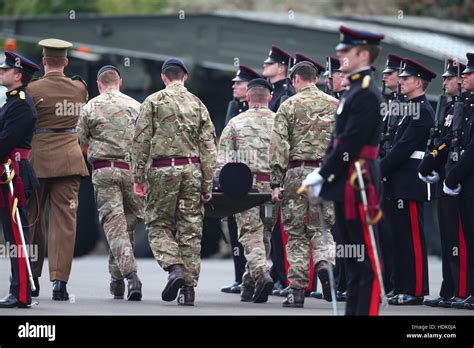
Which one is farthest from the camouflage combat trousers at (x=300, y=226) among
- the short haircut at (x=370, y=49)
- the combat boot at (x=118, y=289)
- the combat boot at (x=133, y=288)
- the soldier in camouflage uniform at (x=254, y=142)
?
the short haircut at (x=370, y=49)

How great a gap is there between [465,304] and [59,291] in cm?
396

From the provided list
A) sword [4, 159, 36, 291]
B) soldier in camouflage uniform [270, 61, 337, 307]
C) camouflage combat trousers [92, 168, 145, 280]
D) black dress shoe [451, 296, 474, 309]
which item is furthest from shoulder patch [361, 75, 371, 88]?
camouflage combat trousers [92, 168, 145, 280]

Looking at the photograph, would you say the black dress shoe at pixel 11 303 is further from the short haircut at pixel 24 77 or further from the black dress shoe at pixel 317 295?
the black dress shoe at pixel 317 295

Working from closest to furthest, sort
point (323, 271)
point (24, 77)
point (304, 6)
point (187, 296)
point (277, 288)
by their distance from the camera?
point (24, 77), point (187, 296), point (323, 271), point (277, 288), point (304, 6)

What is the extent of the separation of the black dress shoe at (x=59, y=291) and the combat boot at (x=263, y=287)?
6.21ft

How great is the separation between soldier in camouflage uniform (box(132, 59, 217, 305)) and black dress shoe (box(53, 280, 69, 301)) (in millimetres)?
1150

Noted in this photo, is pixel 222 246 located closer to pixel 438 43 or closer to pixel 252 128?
pixel 438 43

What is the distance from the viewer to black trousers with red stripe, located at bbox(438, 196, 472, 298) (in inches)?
543

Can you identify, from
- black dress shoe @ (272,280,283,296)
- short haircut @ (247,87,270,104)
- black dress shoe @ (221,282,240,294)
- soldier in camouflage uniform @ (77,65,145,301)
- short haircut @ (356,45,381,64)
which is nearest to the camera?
short haircut @ (356,45,381,64)

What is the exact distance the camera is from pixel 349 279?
10.6 metres

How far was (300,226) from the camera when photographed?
44.5ft

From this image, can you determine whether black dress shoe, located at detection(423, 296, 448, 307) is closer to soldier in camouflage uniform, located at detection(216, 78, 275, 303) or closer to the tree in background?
soldier in camouflage uniform, located at detection(216, 78, 275, 303)

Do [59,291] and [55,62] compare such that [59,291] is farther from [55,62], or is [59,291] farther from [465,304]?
[465,304]

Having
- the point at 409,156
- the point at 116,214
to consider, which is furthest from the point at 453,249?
the point at 116,214
